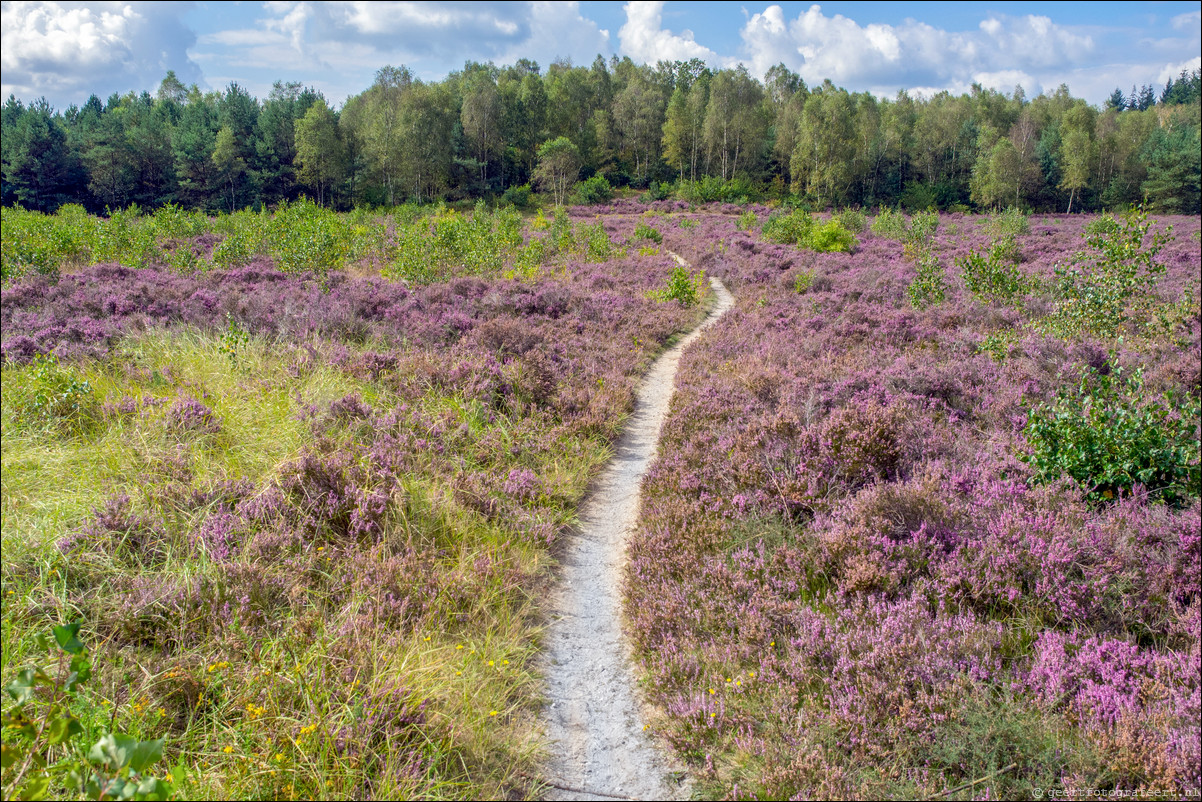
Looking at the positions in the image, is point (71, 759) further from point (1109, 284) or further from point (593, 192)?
point (593, 192)

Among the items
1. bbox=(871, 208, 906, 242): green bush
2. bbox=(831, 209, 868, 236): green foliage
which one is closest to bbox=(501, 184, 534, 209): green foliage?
bbox=(831, 209, 868, 236): green foliage

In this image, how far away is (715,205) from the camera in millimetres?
53562

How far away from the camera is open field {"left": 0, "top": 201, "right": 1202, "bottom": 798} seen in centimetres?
320

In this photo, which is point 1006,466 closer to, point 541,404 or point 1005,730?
point 1005,730

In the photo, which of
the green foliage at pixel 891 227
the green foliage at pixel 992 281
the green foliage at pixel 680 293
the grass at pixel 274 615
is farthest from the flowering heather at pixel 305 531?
the green foliage at pixel 891 227

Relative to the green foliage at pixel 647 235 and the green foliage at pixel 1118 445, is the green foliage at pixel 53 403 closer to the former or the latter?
the green foliage at pixel 1118 445

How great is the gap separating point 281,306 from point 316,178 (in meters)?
55.7

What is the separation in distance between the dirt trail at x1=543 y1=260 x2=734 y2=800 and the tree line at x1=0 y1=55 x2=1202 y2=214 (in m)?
52.1

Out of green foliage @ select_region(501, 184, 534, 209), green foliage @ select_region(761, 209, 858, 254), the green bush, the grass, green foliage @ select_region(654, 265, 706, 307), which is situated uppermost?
green foliage @ select_region(501, 184, 534, 209)

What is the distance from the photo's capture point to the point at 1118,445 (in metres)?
5.14

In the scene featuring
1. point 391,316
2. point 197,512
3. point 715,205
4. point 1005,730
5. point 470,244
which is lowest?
point 1005,730

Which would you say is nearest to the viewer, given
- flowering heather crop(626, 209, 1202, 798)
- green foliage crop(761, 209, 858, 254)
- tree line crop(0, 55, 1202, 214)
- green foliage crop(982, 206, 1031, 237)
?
flowering heather crop(626, 209, 1202, 798)

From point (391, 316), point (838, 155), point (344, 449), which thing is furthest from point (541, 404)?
point (838, 155)

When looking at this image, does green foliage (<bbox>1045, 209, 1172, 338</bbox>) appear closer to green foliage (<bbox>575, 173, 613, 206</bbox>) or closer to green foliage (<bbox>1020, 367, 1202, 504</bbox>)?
green foliage (<bbox>1020, 367, 1202, 504</bbox>)
